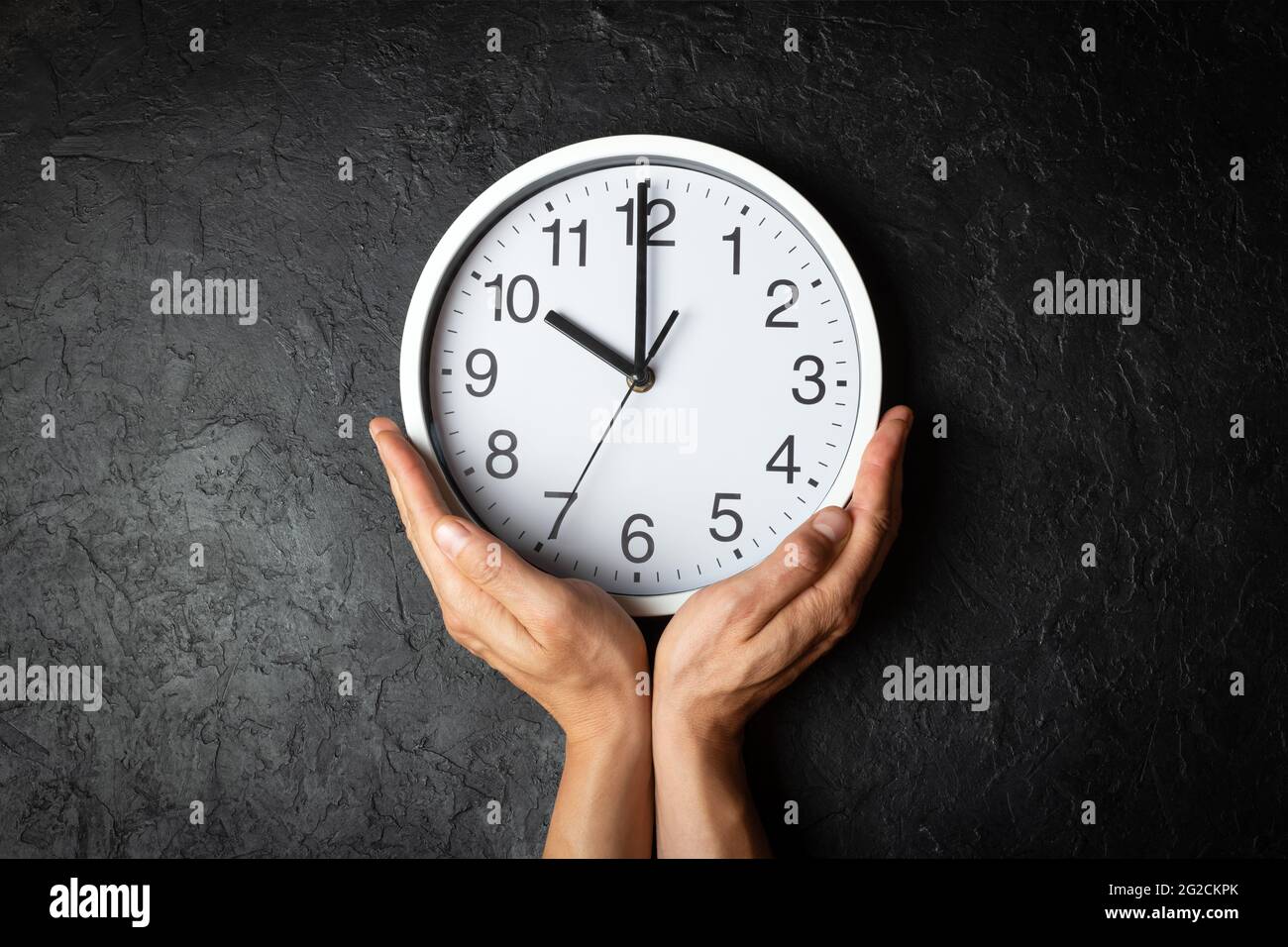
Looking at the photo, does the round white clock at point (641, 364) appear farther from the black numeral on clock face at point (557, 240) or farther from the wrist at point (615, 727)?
the wrist at point (615, 727)

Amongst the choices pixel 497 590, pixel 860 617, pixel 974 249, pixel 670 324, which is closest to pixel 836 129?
pixel 974 249

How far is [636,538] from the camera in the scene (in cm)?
123

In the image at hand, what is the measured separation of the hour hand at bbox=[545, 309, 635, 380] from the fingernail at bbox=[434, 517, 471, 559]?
1.01 feet

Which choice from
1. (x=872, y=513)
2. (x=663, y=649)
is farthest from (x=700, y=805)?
(x=872, y=513)

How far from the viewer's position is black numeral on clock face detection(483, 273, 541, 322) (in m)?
1.25

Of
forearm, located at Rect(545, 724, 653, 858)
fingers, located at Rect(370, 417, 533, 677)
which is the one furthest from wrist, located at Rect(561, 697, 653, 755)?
fingers, located at Rect(370, 417, 533, 677)

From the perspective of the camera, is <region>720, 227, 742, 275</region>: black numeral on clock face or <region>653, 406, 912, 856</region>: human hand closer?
<region>653, 406, 912, 856</region>: human hand

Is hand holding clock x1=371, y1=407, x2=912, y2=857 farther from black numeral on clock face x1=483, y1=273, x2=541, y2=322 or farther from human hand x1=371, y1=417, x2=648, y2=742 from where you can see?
black numeral on clock face x1=483, y1=273, x2=541, y2=322

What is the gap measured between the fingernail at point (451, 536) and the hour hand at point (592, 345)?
31 centimetres

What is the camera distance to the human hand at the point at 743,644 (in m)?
1.13

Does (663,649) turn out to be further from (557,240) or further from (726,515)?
(557,240)

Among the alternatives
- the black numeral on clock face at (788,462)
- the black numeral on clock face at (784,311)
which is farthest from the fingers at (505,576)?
the black numeral on clock face at (784,311)

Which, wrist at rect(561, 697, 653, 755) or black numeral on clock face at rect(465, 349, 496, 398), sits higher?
black numeral on clock face at rect(465, 349, 496, 398)
